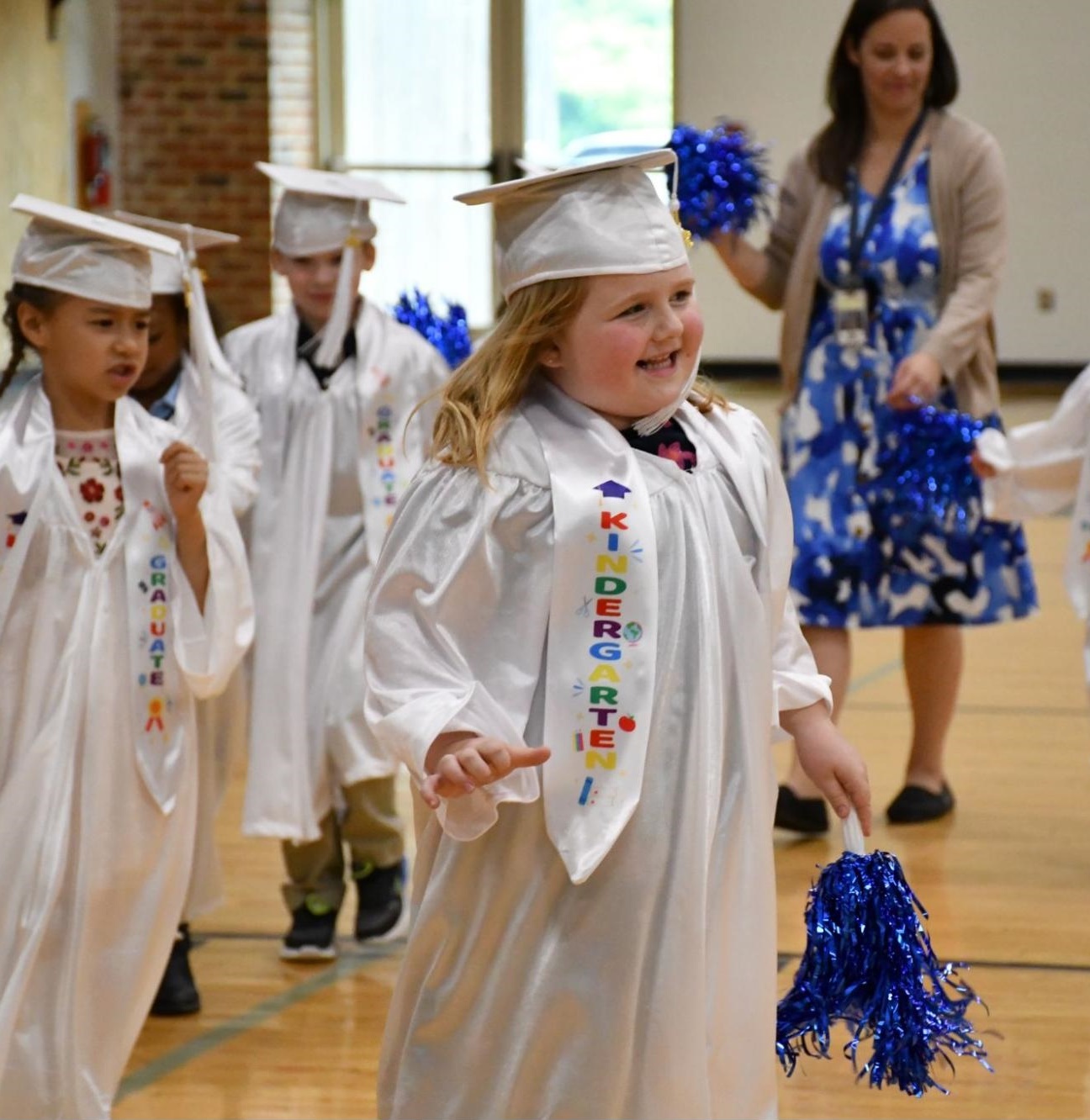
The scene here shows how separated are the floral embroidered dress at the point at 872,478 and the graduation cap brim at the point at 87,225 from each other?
2.24 metres

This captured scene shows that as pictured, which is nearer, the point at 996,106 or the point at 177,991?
the point at 177,991

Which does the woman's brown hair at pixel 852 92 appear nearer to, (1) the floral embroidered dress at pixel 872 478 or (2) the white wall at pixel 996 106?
(1) the floral embroidered dress at pixel 872 478

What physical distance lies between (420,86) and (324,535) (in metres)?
10.9

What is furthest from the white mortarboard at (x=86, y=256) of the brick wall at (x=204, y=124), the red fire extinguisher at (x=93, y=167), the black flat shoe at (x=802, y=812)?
the brick wall at (x=204, y=124)

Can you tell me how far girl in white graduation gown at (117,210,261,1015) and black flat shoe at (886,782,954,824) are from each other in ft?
6.59

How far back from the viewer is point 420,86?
14.9 m

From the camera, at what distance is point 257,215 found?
1269 cm

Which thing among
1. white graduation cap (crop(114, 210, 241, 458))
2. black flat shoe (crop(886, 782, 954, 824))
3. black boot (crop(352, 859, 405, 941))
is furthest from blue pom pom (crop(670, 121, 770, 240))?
black boot (crop(352, 859, 405, 941))

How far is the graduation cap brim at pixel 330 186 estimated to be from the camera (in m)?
4.66

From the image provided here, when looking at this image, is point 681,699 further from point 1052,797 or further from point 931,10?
point 1052,797

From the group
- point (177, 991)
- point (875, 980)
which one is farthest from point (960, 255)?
point (875, 980)

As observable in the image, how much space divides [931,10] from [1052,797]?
227 cm

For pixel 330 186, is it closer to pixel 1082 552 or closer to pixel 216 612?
pixel 216 612

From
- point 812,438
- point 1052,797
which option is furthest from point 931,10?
point 1052,797
